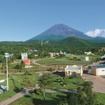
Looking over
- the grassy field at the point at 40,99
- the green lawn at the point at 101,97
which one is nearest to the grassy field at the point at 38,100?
the grassy field at the point at 40,99

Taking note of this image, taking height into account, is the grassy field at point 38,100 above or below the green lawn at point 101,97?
above

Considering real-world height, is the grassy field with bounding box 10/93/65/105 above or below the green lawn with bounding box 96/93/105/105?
above

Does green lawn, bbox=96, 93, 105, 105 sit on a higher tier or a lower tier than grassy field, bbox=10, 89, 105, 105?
lower

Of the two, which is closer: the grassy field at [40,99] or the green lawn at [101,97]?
the grassy field at [40,99]

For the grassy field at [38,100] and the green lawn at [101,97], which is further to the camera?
the green lawn at [101,97]

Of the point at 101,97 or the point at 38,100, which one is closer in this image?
the point at 38,100

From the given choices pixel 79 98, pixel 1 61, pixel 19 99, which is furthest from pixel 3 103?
pixel 1 61

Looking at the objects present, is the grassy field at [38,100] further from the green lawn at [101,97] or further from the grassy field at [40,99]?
the green lawn at [101,97]

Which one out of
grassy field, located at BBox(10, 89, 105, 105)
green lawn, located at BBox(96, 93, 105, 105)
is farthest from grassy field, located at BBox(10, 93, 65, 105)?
green lawn, located at BBox(96, 93, 105, 105)

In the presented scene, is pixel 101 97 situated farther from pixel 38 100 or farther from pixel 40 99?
pixel 38 100

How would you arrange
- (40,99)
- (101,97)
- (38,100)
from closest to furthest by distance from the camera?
1. (38,100)
2. (40,99)
3. (101,97)

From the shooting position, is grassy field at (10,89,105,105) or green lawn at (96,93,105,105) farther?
green lawn at (96,93,105,105)

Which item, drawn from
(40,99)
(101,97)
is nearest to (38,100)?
(40,99)

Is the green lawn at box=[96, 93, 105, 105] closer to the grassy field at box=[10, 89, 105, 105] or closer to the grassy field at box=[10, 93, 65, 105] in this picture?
the grassy field at box=[10, 89, 105, 105]
